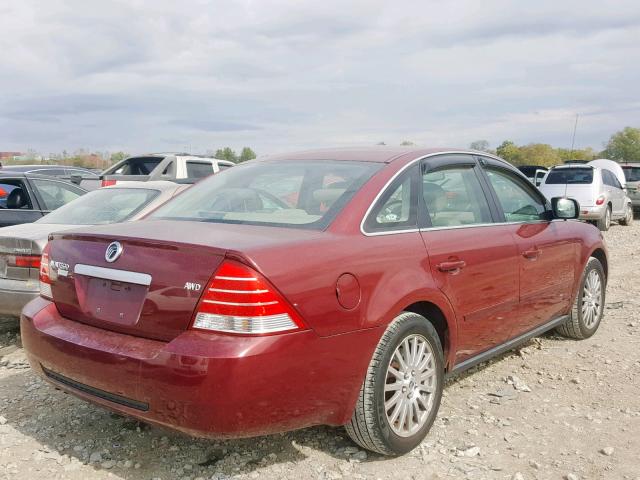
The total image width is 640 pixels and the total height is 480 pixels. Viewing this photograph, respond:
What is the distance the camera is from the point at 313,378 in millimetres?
2650

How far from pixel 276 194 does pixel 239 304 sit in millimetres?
1189

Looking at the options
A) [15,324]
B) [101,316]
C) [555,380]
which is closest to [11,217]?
[15,324]

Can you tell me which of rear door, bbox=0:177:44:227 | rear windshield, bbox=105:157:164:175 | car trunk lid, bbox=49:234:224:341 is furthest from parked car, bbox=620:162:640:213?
car trunk lid, bbox=49:234:224:341

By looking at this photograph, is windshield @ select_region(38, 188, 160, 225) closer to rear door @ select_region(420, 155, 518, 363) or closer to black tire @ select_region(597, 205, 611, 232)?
rear door @ select_region(420, 155, 518, 363)

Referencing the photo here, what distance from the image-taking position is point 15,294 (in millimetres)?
4910

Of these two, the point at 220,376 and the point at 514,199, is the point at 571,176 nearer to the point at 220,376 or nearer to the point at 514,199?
the point at 514,199

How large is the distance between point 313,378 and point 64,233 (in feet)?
5.00

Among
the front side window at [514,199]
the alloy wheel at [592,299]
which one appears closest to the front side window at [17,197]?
the front side window at [514,199]

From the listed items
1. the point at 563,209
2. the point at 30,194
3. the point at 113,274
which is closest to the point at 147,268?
the point at 113,274

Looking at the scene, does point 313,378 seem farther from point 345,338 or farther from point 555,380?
point 555,380

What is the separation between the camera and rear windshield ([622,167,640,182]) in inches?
787

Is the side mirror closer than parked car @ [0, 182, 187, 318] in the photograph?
Yes

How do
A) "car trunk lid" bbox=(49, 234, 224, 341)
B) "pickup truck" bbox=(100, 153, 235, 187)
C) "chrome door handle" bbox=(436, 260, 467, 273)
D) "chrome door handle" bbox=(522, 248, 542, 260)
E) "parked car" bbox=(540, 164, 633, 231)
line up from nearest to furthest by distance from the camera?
"car trunk lid" bbox=(49, 234, 224, 341) → "chrome door handle" bbox=(436, 260, 467, 273) → "chrome door handle" bbox=(522, 248, 542, 260) → "pickup truck" bbox=(100, 153, 235, 187) → "parked car" bbox=(540, 164, 633, 231)

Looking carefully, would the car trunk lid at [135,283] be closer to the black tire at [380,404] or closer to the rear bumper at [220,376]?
the rear bumper at [220,376]
